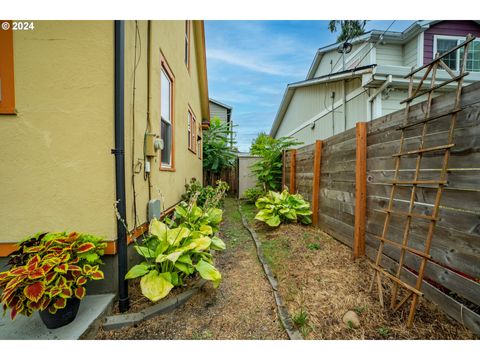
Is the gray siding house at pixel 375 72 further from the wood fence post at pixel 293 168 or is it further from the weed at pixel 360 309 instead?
the weed at pixel 360 309

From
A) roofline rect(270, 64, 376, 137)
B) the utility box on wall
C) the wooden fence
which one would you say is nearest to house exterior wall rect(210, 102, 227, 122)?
roofline rect(270, 64, 376, 137)

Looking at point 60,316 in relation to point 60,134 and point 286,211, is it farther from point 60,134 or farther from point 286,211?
point 286,211

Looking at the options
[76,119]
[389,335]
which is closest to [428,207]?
[389,335]

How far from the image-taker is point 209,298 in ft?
7.41

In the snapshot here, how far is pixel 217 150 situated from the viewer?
1042 centimetres

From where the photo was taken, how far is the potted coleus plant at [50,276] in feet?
4.75

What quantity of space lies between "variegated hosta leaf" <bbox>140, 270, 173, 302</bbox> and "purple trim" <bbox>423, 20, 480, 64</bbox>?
30.6 ft

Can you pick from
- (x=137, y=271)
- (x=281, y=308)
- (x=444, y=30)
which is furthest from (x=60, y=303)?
(x=444, y=30)

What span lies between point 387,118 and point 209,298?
9.03 ft

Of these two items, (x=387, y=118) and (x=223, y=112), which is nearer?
(x=387, y=118)

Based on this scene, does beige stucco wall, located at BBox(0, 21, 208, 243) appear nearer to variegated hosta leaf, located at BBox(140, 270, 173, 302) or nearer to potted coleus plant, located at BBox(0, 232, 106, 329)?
potted coleus plant, located at BBox(0, 232, 106, 329)

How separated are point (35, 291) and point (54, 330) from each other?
0.38m
